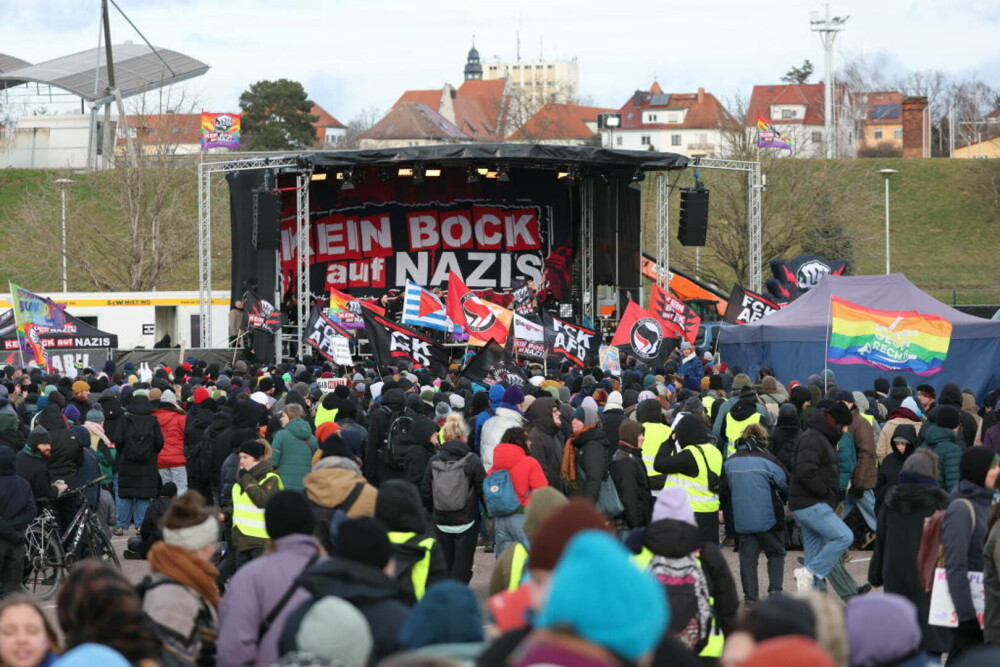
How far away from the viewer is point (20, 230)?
50.8 meters

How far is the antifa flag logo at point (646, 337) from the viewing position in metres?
21.4

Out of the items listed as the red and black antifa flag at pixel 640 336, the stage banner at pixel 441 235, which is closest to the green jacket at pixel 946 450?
the red and black antifa flag at pixel 640 336

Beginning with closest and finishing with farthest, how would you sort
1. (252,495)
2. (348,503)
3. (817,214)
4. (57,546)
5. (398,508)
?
(398,508), (348,503), (252,495), (57,546), (817,214)

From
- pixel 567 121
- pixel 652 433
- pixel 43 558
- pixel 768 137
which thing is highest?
pixel 567 121

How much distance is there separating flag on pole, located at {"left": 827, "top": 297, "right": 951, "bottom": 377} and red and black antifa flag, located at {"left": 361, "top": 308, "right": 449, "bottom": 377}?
265 inches

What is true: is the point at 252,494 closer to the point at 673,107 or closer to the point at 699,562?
the point at 699,562

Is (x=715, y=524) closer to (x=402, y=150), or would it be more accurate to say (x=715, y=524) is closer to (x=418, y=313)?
(x=418, y=313)

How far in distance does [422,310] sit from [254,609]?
17534mm

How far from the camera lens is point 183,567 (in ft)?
18.5

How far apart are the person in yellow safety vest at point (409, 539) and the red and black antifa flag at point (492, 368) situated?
28.7 ft

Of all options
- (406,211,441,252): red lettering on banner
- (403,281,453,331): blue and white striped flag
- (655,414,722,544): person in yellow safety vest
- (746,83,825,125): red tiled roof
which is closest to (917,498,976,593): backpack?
(655,414,722,544): person in yellow safety vest

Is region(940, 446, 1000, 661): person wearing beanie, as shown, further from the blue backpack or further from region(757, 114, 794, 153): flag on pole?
region(757, 114, 794, 153): flag on pole

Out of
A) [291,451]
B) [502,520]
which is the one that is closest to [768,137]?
[291,451]

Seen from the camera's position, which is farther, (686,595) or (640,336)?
(640,336)
